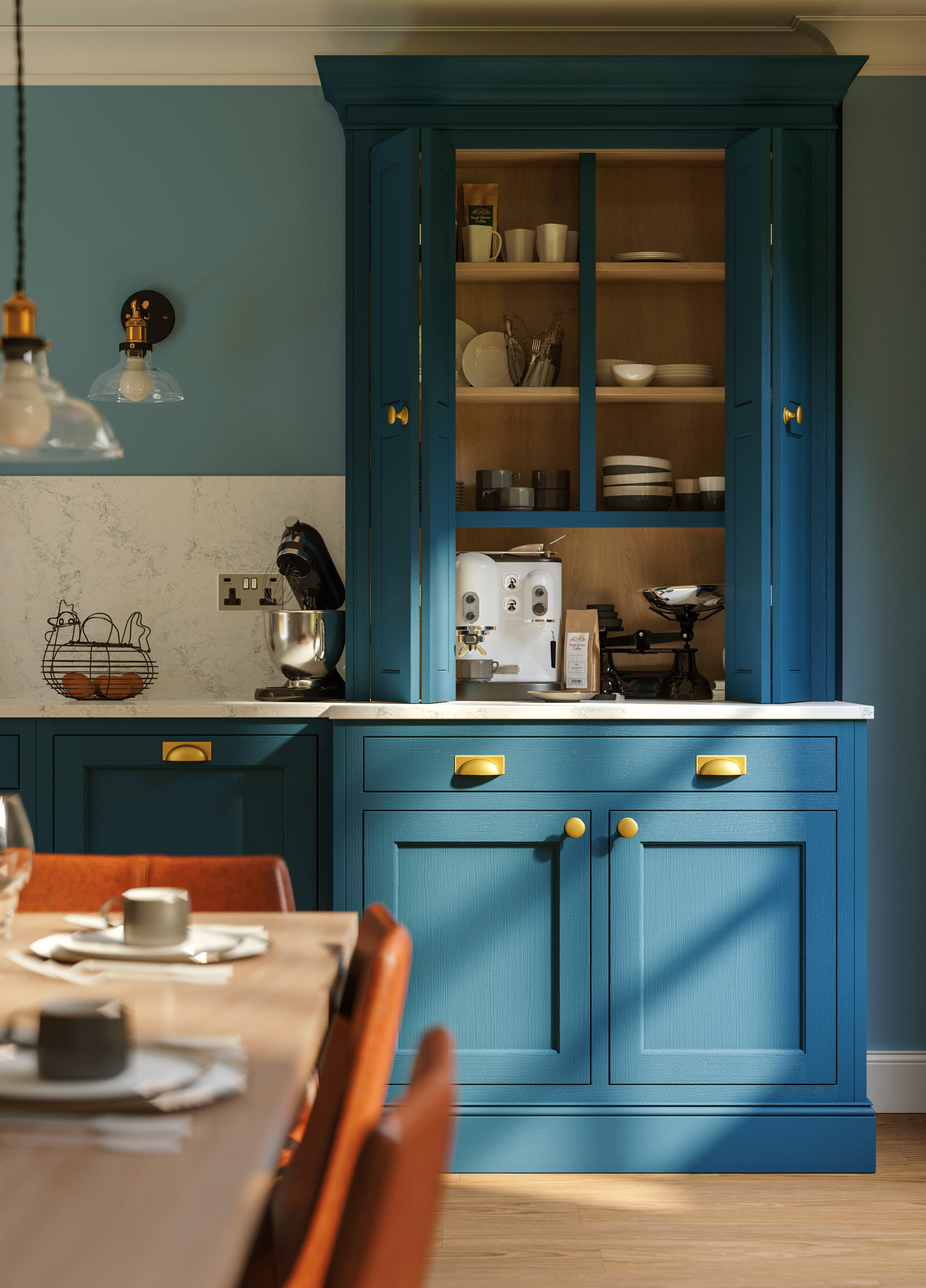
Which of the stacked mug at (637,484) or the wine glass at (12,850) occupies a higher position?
the stacked mug at (637,484)

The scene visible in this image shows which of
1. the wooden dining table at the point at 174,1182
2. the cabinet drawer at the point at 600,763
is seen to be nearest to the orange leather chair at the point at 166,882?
the wooden dining table at the point at 174,1182

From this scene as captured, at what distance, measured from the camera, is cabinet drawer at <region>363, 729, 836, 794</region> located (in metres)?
2.39

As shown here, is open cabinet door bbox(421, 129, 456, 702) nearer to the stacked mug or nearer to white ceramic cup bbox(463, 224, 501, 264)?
white ceramic cup bbox(463, 224, 501, 264)

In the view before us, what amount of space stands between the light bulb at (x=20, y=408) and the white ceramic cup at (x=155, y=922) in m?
0.55

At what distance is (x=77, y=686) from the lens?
2605 mm

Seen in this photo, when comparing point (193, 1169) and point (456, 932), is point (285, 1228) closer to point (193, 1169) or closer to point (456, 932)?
point (193, 1169)

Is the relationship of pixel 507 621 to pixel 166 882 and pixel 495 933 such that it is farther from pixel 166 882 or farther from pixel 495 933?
pixel 166 882

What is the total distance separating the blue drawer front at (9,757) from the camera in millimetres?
2469

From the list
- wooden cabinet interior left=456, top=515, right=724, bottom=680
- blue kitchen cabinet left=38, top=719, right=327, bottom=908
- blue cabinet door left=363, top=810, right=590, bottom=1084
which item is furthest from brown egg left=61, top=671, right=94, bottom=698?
wooden cabinet interior left=456, top=515, right=724, bottom=680

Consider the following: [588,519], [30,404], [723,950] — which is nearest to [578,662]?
[588,519]

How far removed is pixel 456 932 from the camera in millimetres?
2383

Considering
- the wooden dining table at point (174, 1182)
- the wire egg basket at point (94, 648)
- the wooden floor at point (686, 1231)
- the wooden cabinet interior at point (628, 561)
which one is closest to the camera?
the wooden dining table at point (174, 1182)

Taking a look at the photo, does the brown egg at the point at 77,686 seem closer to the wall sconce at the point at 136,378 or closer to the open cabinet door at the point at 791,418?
the wall sconce at the point at 136,378

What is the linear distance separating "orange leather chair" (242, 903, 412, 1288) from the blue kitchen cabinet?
1286 mm
